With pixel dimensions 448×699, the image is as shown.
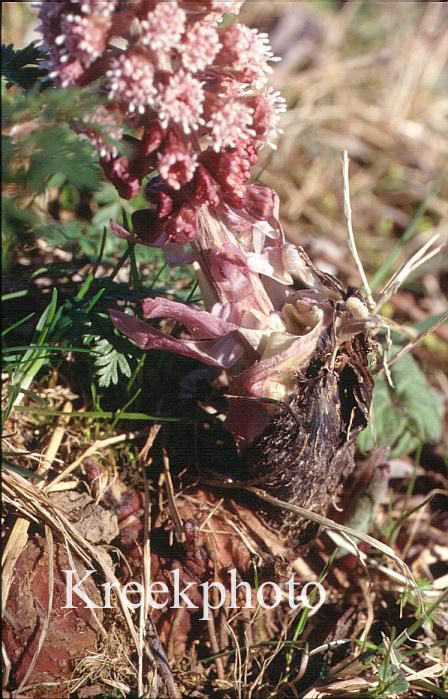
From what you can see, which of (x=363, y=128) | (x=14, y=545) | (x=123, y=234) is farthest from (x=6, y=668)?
(x=363, y=128)

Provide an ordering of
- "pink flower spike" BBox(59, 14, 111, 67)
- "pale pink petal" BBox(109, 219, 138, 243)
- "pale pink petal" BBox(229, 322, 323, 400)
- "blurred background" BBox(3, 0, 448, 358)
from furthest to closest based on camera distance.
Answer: "blurred background" BBox(3, 0, 448, 358) → "pale pink petal" BBox(109, 219, 138, 243) → "pale pink petal" BBox(229, 322, 323, 400) → "pink flower spike" BBox(59, 14, 111, 67)

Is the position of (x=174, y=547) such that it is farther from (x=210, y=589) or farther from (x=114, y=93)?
(x=114, y=93)

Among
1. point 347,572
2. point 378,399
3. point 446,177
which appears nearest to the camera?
point 347,572

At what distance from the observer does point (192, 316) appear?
1.86 meters

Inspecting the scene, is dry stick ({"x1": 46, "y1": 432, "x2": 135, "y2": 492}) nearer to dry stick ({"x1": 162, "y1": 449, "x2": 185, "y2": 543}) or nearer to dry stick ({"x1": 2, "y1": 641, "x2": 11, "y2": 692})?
dry stick ({"x1": 162, "y1": 449, "x2": 185, "y2": 543})

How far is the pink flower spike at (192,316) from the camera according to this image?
186cm

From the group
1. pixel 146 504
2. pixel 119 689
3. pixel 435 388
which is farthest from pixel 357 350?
pixel 435 388

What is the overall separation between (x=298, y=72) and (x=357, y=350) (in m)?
3.52

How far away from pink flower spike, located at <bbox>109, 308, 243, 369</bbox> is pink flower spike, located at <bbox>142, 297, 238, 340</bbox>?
0.05 metres

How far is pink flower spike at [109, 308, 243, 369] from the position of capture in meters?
1.90

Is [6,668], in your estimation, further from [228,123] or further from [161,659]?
[228,123]

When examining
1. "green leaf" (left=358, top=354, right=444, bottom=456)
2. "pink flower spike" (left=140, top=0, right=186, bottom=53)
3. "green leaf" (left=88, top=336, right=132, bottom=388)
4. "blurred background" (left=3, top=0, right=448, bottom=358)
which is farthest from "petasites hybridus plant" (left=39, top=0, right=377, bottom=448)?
"blurred background" (left=3, top=0, right=448, bottom=358)

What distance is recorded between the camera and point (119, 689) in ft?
5.98

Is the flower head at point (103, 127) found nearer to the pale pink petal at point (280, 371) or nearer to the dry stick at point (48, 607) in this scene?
the pale pink petal at point (280, 371)
